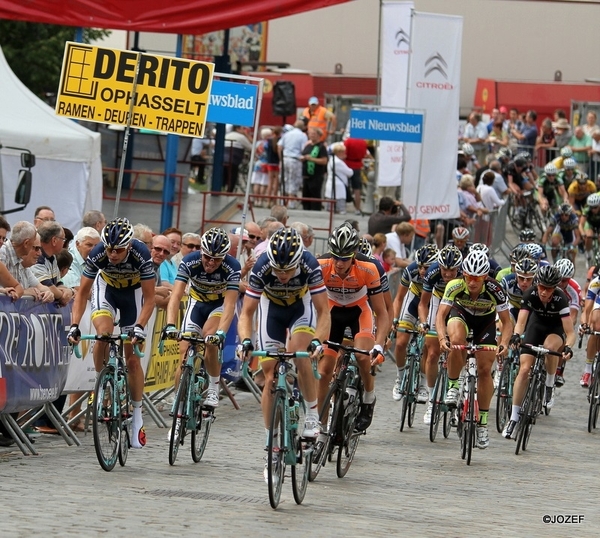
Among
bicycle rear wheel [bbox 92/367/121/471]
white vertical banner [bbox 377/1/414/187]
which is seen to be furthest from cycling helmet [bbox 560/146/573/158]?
bicycle rear wheel [bbox 92/367/121/471]

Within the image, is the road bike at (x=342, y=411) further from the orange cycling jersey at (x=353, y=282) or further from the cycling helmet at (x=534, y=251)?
the cycling helmet at (x=534, y=251)

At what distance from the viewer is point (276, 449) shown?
10.0 m

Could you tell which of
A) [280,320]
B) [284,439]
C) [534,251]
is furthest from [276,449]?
[534,251]

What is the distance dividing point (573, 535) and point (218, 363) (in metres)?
3.81

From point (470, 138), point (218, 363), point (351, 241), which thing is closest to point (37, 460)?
point (218, 363)

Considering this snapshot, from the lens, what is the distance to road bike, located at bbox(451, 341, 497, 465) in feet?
44.1

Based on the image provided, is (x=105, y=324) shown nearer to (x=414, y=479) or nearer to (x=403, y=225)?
(x=414, y=479)

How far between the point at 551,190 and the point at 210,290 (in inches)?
822

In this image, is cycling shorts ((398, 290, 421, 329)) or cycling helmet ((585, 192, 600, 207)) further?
cycling helmet ((585, 192, 600, 207))

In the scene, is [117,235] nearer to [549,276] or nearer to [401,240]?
[549,276]

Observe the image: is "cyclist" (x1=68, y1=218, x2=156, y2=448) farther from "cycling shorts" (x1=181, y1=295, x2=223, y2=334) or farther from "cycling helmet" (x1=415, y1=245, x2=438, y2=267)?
"cycling helmet" (x1=415, y1=245, x2=438, y2=267)

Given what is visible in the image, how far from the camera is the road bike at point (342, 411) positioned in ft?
37.8

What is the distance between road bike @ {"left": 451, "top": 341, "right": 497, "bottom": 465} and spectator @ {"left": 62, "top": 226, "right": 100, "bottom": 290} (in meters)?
3.57

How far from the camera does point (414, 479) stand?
12.4m
